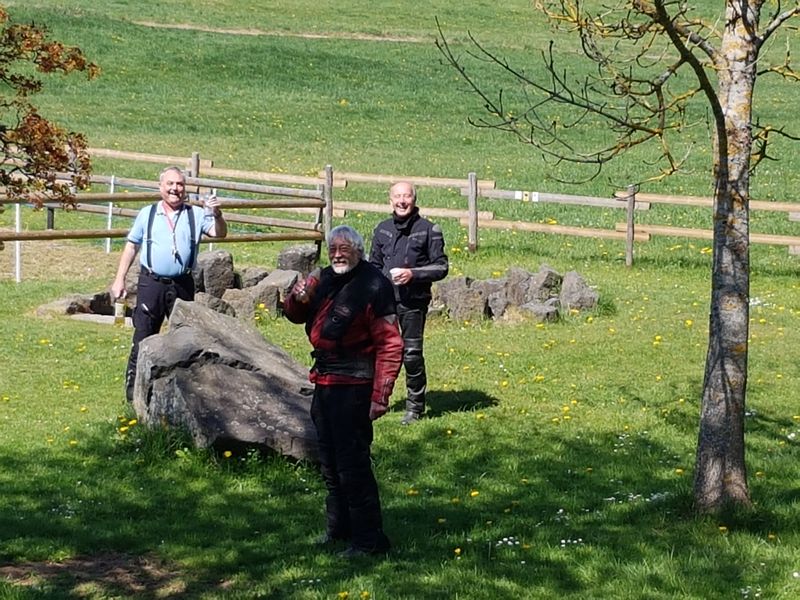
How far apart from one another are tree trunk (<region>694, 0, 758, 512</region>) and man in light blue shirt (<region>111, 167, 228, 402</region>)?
4864mm

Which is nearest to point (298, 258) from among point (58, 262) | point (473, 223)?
point (58, 262)

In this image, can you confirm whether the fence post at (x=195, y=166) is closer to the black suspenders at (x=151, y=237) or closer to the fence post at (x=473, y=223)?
the fence post at (x=473, y=223)

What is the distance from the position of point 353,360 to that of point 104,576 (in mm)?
1946

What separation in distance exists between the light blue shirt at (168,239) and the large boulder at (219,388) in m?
0.35

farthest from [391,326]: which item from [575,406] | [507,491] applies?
[575,406]

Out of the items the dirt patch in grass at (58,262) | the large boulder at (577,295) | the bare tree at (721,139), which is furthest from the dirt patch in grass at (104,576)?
the dirt patch in grass at (58,262)

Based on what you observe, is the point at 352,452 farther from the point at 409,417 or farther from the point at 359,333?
the point at 409,417

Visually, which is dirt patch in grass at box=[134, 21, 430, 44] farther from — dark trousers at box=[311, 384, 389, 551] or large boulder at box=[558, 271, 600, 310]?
dark trousers at box=[311, 384, 389, 551]

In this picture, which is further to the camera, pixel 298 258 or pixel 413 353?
pixel 298 258

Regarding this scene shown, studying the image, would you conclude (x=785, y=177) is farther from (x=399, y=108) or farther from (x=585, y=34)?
(x=585, y=34)

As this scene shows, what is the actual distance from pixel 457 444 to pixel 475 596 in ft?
12.7

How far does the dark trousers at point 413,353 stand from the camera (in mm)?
12141

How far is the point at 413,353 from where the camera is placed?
40.0ft

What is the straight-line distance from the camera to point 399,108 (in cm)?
4228
